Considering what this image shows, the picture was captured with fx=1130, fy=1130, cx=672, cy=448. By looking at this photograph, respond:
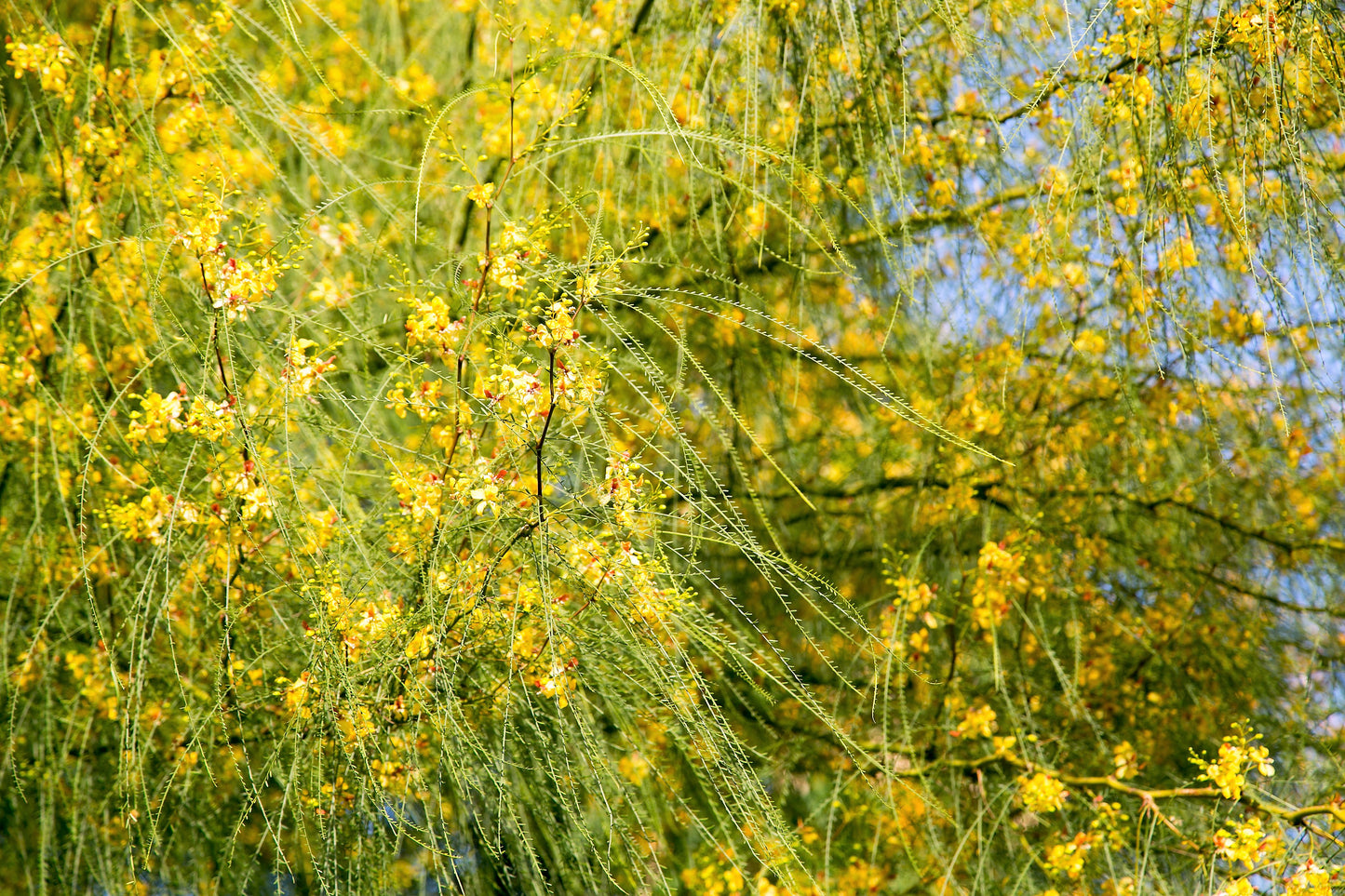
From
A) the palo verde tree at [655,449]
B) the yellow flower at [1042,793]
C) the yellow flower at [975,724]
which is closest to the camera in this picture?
the palo verde tree at [655,449]

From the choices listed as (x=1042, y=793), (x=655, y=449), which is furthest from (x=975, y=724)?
(x=655, y=449)

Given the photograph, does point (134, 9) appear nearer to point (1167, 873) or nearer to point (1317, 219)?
point (1317, 219)

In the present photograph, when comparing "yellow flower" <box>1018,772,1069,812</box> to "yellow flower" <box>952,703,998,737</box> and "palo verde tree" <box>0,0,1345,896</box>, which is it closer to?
"palo verde tree" <box>0,0,1345,896</box>

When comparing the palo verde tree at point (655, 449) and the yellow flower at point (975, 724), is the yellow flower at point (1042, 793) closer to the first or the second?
the palo verde tree at point (655, 449)

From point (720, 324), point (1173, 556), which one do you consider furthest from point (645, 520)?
point (1173, 556)

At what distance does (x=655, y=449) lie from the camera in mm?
1022

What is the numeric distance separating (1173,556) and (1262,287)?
96 cm

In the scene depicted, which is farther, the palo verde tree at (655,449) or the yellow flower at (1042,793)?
the yellow flower at (1042,793)

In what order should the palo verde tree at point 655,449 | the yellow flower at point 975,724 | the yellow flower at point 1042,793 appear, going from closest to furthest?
the palo verde tree at point 655,449 < the yellow flower at point 1042,793 < the yellow flower at point 975,724

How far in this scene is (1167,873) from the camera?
5.66 ft

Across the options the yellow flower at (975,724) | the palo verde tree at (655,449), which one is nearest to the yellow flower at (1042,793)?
the palo verde tree at (655,449)

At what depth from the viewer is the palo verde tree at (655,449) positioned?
1.11m

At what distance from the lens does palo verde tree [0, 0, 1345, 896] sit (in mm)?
1113

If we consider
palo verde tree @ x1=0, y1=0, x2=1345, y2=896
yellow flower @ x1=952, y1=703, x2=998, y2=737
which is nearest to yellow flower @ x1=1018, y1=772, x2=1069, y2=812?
palo verde tree @ x1=0, y1=0, x2=1345, y2=896
